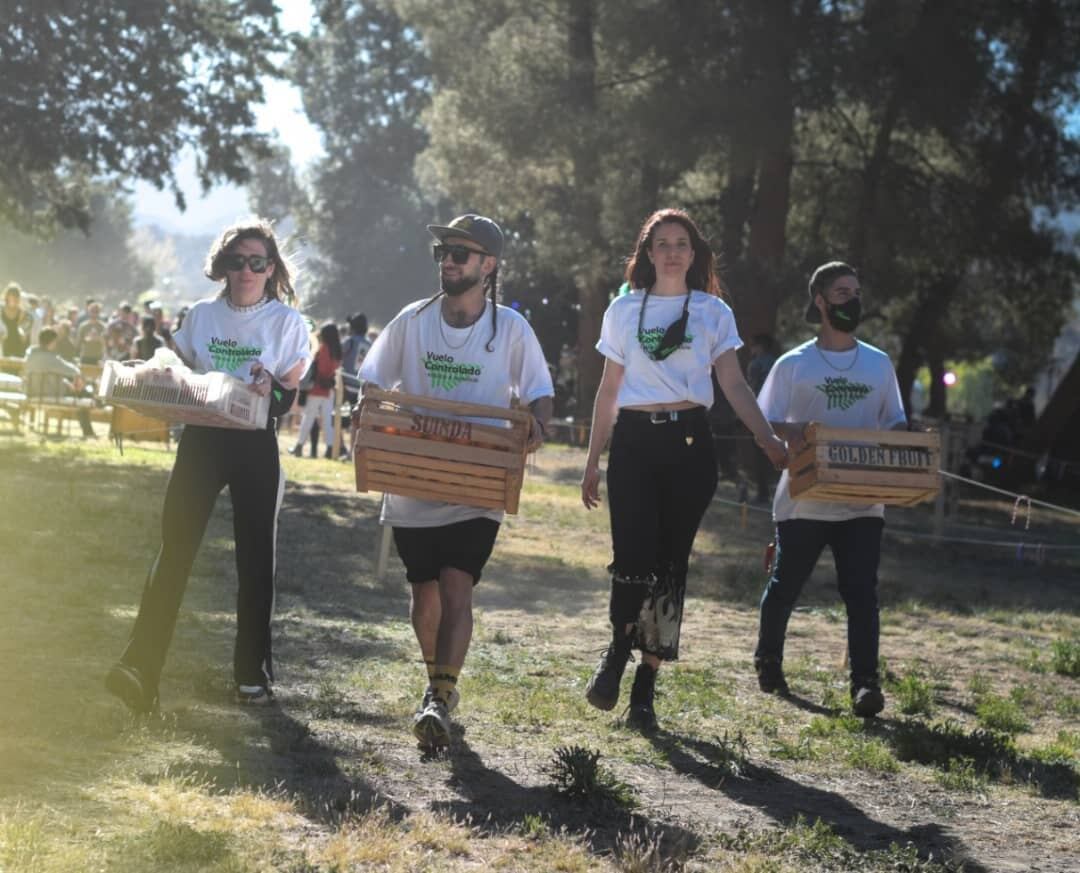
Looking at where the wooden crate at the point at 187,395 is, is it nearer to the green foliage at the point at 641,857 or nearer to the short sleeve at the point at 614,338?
the short sleeve at the point at 614,338

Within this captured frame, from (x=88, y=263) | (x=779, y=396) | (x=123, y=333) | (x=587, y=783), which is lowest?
(x=587, y=783)

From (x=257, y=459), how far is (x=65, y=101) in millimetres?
16281

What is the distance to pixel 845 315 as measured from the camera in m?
7.98

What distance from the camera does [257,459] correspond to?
6793 millimetres

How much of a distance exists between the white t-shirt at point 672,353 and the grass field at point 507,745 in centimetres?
138

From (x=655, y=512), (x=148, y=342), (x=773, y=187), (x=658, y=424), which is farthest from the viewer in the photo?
(x=773, y=187)

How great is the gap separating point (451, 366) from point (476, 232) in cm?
52

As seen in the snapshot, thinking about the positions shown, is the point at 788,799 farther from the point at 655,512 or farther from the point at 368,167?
the point at 368,167

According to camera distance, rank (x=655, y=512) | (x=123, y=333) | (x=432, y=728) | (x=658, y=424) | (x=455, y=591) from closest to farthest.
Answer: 1. (x=432, y=728)
2. (x=455, y=591)
3. (x=658, y=424)
4. (x=655, y=512)
5. (x=123, y=333)

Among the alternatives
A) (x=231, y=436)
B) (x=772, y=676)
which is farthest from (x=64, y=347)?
(x=231, y=436)

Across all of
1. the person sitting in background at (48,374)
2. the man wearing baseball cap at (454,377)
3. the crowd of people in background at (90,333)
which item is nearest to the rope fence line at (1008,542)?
the man wearing baseball cap at (454,377)

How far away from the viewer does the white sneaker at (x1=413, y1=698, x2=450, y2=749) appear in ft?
20.2

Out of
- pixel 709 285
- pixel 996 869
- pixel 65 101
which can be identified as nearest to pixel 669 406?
pixel 709 285

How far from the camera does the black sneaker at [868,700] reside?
25.3 feet
